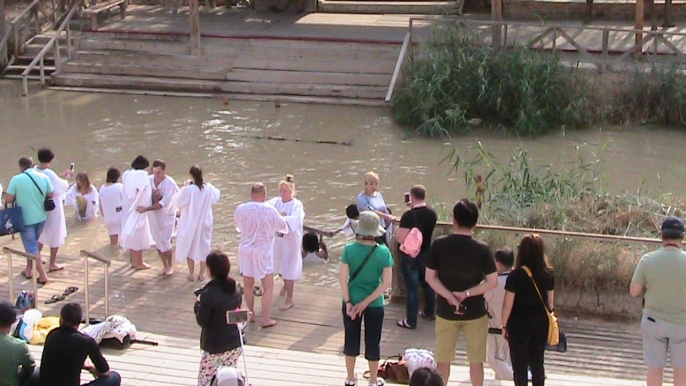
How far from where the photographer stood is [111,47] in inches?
829

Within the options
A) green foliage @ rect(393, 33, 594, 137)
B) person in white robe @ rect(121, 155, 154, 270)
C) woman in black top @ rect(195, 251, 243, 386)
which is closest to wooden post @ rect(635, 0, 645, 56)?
green foliage @ rect(393, 33, 594, 137)

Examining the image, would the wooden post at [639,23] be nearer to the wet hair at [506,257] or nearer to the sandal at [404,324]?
the sandal at [404,324]

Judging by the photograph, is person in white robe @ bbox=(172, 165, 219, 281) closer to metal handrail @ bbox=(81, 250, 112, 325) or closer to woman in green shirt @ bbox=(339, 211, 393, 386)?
metal handrail @ bbox=(81, 250, 112, 325)

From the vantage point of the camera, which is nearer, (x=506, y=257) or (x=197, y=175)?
(x=506, y=257)

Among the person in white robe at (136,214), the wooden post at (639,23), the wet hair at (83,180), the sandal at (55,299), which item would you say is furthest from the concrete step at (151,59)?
the sandal at (55,299)

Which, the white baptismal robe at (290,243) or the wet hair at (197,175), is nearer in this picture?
the white baptismal robe at (290,243)

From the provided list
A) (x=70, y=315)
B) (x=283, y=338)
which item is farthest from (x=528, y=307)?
(x=283, y=338)

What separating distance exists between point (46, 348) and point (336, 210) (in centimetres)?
740

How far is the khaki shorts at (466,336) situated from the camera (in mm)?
6500

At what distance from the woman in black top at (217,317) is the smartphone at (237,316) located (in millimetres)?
66

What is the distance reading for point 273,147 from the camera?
16328 millimetres

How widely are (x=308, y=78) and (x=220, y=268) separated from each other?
43.7ft

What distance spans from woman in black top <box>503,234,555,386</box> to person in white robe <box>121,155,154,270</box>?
497 centimetres

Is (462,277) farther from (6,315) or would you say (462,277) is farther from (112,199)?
(112,199)
